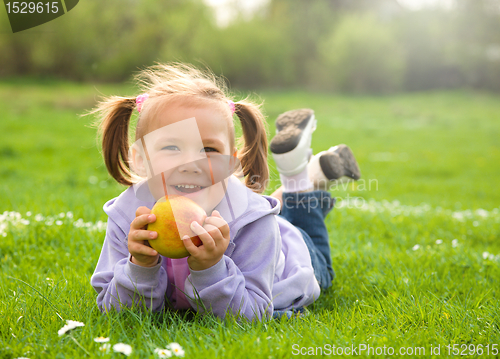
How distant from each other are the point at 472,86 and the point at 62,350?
148 feet

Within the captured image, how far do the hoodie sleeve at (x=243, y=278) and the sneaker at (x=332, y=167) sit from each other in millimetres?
979

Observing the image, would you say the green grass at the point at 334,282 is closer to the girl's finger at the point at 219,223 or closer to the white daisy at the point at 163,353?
the white daisy at the point at 163,353

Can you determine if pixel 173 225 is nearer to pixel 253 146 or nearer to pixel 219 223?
pixel 219 223

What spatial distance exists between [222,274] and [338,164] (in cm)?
147

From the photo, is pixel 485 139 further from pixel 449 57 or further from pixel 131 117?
pixel 449 57

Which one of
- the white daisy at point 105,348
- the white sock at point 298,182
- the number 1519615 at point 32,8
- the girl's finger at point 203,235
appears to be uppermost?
the number 1519615 at point 32,8

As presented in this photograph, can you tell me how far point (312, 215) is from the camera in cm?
298

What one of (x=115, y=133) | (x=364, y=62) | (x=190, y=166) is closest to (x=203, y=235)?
(x=190, y=166)

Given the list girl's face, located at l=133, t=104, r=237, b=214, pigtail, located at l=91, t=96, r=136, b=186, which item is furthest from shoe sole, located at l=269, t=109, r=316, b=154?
pigtail, located at l=91, t=96, r=136, b=186

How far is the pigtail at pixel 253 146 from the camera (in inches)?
97.4

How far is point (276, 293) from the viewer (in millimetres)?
2295

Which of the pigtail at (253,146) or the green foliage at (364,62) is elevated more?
the pigtail at (253,146)

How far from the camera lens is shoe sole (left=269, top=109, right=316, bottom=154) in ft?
9.39

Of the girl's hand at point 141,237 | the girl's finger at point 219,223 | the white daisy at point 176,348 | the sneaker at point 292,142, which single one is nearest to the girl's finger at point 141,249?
the girl's hand at point 141,237
